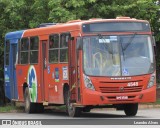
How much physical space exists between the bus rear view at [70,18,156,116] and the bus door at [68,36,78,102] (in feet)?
1.90

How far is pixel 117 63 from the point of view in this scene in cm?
2114

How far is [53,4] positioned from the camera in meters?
30.0

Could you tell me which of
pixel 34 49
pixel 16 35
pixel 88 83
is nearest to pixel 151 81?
pixel 88 83

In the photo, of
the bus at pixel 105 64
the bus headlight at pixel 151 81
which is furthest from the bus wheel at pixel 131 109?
the bus headlight at pixel 151 81

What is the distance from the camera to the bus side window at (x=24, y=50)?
86.3ft

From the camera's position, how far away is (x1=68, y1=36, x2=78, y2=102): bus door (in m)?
21.6

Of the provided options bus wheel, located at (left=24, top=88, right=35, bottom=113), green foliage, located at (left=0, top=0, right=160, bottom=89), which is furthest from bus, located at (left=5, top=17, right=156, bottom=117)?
green foliage, located at (left=0, top=0, right=160, bottom=89)

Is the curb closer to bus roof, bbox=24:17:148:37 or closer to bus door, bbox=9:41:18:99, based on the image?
bus door, bbox=9:41:18:99

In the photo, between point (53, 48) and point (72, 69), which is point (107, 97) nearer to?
point (72, 69)

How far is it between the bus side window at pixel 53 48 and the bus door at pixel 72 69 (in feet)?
3.94

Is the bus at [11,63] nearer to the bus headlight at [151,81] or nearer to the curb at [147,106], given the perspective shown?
the curb at [147,106]

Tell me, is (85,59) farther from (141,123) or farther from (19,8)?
(19,8)

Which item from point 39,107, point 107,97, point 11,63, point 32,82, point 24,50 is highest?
point 24,50

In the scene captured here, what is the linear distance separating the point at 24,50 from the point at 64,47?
4368 mm
